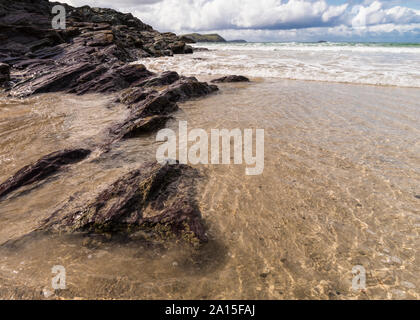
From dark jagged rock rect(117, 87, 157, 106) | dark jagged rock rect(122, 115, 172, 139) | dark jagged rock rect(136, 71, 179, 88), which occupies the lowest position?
dark jagged rock rect(122, 115, 172, 139)

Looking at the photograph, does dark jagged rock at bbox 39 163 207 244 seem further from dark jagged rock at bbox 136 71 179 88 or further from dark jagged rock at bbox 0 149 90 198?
dark jagged rock at bbox 136 71 179 88

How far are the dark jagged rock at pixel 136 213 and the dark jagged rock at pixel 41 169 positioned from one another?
113 cm

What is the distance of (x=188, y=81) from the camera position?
10.5 meters

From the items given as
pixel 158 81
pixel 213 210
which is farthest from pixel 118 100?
pixel 213 210

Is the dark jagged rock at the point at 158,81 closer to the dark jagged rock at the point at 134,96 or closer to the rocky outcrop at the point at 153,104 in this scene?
the rocky outcrop at the point at 153,104

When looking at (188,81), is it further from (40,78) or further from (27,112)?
(40,78)

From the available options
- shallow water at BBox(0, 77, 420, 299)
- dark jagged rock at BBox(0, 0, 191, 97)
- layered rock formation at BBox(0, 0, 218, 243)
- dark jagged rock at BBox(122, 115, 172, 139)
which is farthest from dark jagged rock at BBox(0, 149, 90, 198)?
dark jagged rock at BBox(0, 0, 191, 97)

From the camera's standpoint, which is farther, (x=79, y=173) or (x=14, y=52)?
(x=14, y=52)

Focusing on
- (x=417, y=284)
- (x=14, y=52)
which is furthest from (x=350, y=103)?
(x=14, y=52)

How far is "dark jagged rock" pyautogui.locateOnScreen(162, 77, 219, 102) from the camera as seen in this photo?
374 inches

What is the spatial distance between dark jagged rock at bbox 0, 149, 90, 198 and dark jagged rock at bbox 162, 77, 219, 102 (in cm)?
→ 485

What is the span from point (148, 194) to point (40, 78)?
499 inches
